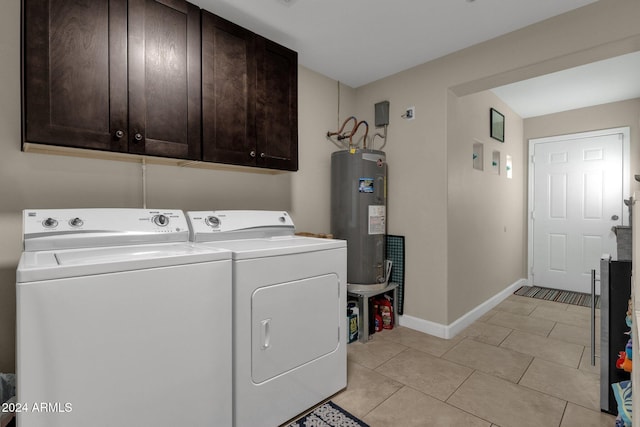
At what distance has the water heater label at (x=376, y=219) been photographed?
2766 mm

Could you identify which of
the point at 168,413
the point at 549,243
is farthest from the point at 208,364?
the point at 549,243

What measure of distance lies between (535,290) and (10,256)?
517cm

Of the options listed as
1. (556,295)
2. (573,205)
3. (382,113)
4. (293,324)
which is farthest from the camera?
(573,205)

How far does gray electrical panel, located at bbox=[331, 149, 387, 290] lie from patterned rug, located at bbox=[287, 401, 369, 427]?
115 cm

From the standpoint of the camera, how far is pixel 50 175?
64.2 inches

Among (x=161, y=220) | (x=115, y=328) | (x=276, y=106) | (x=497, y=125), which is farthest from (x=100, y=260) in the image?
(x=497, y=125)

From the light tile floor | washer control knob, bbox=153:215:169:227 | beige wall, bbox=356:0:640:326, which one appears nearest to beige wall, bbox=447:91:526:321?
beige wall, bbox=356:0:640:326

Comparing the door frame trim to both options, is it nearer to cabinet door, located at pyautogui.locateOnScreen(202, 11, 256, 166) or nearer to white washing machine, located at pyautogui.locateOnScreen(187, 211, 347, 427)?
white washing machine, located at pyautogui.locateOnScreen(187, 211, 347, 427)

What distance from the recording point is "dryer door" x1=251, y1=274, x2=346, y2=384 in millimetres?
1489

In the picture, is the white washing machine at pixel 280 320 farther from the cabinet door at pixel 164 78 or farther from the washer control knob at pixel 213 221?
the cabinet door at pixel 164 78

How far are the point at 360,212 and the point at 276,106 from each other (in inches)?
44.1

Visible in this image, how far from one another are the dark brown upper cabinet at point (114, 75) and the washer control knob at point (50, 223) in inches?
13.4

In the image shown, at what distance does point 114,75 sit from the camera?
1.52 m

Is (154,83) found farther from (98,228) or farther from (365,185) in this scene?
(365,185)
